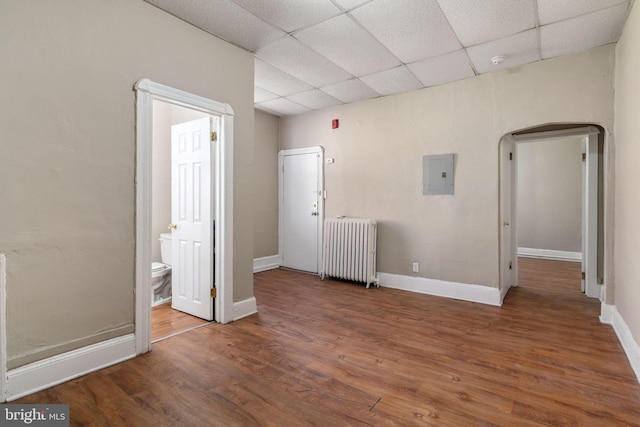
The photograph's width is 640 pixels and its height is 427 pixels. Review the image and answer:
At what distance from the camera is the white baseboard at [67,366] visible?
1.87 metres

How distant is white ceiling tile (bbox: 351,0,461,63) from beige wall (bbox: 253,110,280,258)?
2.81 metres

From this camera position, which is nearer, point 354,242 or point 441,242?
point 441,242

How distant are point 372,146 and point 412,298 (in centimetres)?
217

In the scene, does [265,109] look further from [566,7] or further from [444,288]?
[566,7]

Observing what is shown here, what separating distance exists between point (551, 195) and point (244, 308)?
6909mm

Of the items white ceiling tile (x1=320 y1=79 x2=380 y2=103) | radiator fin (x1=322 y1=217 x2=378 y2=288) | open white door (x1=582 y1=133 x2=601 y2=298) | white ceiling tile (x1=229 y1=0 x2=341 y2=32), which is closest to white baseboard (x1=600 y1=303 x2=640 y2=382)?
open white door (x1=582 y1=133 x2=601 y2=298)

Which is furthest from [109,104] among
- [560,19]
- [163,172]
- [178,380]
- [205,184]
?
[560,19]

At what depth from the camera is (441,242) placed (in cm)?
407

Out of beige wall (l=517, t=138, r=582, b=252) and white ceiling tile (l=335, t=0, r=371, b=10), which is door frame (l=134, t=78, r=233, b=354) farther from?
beige wall (l=517, t=138, r=582, b=252)

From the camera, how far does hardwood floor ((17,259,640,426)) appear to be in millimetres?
1757

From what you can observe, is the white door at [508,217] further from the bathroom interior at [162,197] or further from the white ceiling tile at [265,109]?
the bathroom interior at [162,197]

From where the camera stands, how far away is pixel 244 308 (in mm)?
3246

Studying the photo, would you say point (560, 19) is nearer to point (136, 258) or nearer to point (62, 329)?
point (136, 258)

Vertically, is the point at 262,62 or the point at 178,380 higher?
the point at 262,62
